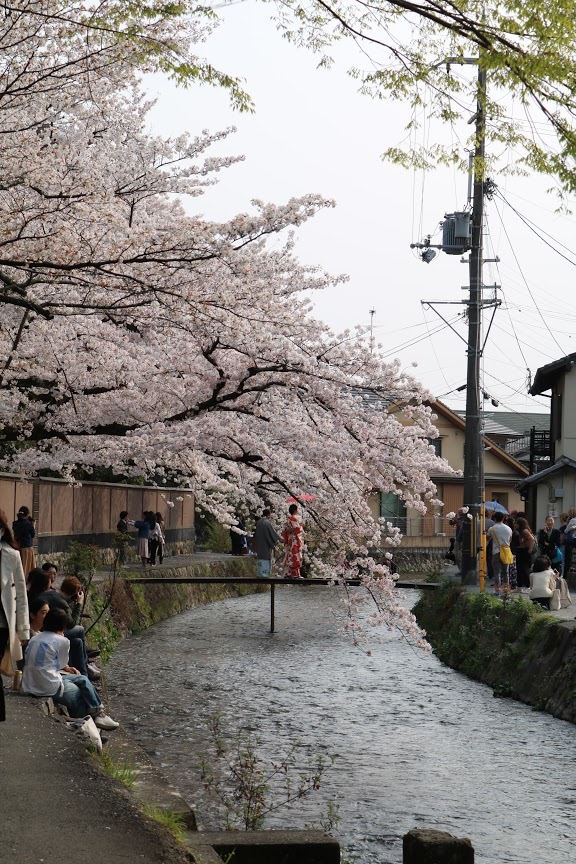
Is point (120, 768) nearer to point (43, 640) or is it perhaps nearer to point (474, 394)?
point (43, 640)

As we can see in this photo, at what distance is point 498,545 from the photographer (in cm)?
2006

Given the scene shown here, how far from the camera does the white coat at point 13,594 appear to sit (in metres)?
7.80

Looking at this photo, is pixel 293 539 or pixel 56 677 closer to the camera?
pixel 56 677

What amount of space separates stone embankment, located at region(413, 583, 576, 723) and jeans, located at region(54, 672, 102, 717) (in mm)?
6271

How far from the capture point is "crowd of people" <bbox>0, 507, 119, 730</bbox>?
7883mm

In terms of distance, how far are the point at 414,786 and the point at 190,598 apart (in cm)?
1915

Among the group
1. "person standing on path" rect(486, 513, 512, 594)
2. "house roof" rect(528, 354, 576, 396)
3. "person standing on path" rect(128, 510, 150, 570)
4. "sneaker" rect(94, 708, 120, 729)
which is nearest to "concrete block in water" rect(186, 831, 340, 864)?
"sneaker" rect(94, 708, 120, 729)

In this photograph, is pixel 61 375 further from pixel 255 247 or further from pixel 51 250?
pixel 51 250

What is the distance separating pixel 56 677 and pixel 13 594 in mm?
1698

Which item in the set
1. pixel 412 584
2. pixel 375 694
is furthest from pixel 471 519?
pixel 375 694

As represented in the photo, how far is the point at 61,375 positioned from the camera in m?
15.5

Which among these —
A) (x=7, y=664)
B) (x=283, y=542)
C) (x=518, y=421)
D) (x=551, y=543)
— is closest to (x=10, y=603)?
(x=7, y=664)

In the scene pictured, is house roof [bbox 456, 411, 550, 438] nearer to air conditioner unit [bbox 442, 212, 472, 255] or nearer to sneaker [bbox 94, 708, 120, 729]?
air conditioner unit [bbox 442, 212, 472, 255]

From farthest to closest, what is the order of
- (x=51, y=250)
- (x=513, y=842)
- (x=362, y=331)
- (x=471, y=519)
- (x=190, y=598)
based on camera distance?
(x=190, y=598)
(x=471, y=519)
(x=362, y=331)
(x=51, y=250)
(x=513, y=842)
